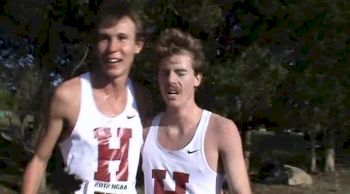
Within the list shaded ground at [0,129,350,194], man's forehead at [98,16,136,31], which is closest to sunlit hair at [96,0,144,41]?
man's forehead at [98,16,136,31]

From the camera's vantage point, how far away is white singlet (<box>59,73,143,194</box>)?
→ 9.93ft

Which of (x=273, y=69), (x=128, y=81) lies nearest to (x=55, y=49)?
(x=273, y=69)

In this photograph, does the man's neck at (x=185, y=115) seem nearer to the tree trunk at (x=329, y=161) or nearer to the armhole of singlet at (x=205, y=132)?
the armhole of singlet at (x=205, y=132)

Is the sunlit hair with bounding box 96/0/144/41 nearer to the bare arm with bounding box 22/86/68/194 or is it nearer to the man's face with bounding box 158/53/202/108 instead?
the man's face with bounding box 158/53/202/108

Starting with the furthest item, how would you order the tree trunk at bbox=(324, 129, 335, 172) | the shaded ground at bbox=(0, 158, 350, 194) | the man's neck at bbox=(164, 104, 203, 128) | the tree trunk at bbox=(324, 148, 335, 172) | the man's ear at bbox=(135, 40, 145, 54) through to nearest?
1. the tree trunk at bbox=(324, 148, 335, 172)
2. the tree trunk at bbox=(324, 129, 335, 172)
3. the shaded ground at bbox=(0, 158, 350, 194)
4. the man's ear at bbox=(135, 40, 145, 54)
5. the man's neck at bbox=(164, 104, 203, 128)

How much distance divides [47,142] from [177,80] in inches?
24.7

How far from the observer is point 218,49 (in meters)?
13.9

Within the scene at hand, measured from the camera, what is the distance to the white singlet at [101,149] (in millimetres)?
3025

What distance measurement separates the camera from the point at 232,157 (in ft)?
9.41

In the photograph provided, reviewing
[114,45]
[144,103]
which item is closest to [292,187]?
[144,103]

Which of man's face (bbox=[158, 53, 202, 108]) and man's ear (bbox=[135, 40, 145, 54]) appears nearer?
man's face (bbox=[158, 53, 202, 108])

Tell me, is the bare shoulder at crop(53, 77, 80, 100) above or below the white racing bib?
above

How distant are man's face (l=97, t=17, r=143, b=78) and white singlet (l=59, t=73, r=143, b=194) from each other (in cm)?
14

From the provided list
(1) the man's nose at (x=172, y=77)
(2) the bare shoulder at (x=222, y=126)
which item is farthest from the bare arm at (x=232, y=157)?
(1) the man's nose at (x=172, y=77)
